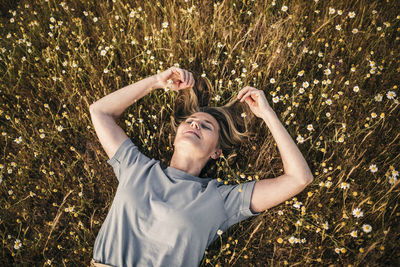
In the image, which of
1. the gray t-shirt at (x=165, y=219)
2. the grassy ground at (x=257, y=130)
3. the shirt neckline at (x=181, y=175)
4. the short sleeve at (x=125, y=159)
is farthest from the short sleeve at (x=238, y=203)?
the short sleeve at (x=125, y=159)

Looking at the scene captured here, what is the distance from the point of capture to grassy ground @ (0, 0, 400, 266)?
2.66 m

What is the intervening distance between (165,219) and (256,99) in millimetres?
1496

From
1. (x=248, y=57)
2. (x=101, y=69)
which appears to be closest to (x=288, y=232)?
(x=248, y=57)

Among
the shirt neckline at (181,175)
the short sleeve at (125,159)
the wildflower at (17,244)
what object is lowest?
the wildflower at (17,244)

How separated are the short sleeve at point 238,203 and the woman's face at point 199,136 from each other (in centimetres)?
51

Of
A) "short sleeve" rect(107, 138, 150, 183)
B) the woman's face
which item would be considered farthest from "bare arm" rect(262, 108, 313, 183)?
"short sleeve" rect(107, 138, 150, 183)

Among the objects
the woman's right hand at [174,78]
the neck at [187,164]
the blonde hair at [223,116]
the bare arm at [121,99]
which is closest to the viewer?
the neck at [187,164]

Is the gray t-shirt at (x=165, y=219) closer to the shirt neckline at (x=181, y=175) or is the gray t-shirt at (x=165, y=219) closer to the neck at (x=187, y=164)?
the shirt neckline at (x=181, y=175)

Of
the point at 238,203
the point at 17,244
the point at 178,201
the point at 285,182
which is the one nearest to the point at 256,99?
the point at 285,182

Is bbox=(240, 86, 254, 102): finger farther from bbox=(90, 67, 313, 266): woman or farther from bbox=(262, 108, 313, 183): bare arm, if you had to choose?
bbox=(262, 108, 313, 183): bare arm

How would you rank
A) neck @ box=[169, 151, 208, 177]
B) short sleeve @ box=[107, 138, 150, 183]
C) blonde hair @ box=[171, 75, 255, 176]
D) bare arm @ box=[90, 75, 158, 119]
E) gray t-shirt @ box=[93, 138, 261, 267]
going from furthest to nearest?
blonde hair @ box=[171, 75, 255, 176], bare arm @ box=[90, 75, 158, 119], neck @ box=[169, 151, 208, 177], short sleeve @ box=[107, 138, 150, 183], gray t-shirt @ box=[93, 138, 261, 267]

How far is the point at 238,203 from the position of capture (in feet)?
7.57

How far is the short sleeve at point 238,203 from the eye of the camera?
229cm

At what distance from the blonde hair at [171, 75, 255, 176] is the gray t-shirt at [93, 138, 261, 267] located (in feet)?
2.40
